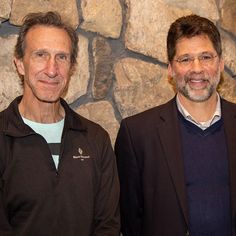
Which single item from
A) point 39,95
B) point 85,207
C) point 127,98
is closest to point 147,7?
point 127,98

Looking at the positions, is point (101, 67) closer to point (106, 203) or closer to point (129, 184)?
point (129, 184)

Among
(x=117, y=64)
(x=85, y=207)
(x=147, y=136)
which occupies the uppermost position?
(x=117, y=64)

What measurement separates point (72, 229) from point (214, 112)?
92 centimetres

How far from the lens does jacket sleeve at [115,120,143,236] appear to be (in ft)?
7.06

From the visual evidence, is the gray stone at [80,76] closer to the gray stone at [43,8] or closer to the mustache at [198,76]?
the gray stone at [43,8]

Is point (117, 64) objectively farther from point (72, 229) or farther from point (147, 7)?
point (72, 229)

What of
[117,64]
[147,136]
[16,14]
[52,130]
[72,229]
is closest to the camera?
[72,229]

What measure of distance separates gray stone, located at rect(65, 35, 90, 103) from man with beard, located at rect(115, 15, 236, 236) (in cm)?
41

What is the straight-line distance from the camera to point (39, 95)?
1.88m

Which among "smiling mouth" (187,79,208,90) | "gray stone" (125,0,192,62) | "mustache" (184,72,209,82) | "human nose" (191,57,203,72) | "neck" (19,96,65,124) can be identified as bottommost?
"neck" (19,96,65,124)

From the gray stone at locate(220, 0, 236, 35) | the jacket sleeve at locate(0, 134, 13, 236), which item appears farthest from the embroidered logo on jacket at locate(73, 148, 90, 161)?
the gray stone at locate(220, 0, 236, 35)

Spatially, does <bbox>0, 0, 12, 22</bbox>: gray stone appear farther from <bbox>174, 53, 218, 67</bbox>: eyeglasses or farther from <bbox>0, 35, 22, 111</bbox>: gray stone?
<bbox>174, 53, 218, 67</bbox>: eyeglasses

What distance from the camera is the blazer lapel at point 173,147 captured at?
6.48ft

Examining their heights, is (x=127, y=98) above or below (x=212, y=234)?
above
